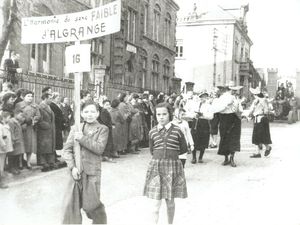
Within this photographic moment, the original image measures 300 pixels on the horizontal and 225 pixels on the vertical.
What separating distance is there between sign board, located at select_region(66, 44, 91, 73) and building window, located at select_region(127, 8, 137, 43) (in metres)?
15.4

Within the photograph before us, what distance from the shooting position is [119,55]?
17.9 m

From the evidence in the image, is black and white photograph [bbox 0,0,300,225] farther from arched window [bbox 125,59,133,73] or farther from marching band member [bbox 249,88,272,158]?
arched window [bbox 125,59,133,73]

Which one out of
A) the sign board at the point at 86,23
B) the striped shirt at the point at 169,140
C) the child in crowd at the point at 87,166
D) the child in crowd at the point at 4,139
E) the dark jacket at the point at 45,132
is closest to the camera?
the child in crowd at the point at 87,166

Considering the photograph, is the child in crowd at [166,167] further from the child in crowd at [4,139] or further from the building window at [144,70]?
the building window at [144,70]

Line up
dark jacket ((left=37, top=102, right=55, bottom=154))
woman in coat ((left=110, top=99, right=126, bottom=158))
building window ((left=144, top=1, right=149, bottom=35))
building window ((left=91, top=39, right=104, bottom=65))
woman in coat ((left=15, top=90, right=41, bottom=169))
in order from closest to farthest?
1. woman in coat ((left=15, top=90, right=41, bottom=169))
2. dark jacket ((left=37, top=102, right=55, bottom=154))
3. woman in coat ((left=110, top=99, right=126, bottom=158))
4. building window ((left=91, top=39, right=104, bottom=65))
5. building window ((left=144, top=1, right=149, bottom=35))

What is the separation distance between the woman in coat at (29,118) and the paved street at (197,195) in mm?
535

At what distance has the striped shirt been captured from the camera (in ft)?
14.5

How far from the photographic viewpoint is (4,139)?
6.41 metres

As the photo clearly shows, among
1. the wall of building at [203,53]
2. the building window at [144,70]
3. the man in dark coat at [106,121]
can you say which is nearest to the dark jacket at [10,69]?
the man in dark coat at [106,121]

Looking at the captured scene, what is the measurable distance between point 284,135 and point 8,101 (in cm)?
885

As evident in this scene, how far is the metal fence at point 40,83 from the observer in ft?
32.3

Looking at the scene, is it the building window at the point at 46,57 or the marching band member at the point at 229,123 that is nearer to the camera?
the marching band member at the point at 229,123

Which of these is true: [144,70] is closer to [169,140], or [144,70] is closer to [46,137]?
[46,137]

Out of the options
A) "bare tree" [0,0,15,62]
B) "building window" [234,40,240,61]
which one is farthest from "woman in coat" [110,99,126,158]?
"building window" [234,40,240,61]
